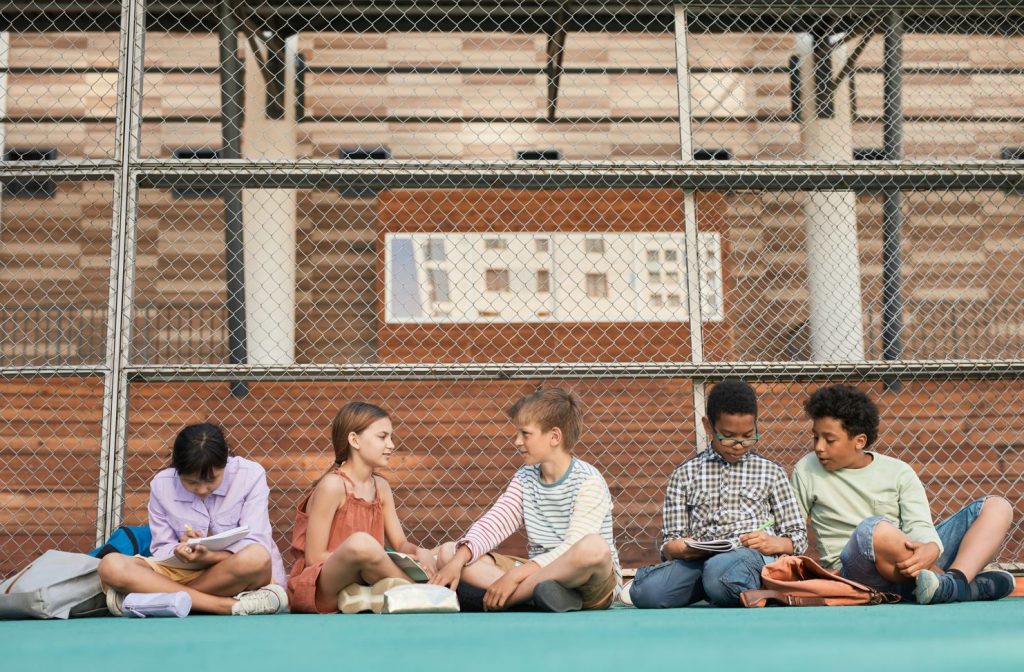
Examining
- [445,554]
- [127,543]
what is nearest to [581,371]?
[445,554]

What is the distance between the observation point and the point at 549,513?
11.9 ft

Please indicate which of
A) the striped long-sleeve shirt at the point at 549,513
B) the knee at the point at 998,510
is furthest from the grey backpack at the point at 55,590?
the knee at the point at 998,510

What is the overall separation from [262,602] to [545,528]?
3.35 feet

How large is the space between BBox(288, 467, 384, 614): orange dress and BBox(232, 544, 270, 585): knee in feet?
0.39

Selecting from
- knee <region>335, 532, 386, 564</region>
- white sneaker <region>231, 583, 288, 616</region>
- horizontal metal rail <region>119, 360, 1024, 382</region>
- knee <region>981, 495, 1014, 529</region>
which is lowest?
white sneaker <region>231, 583, 288, 616</region>

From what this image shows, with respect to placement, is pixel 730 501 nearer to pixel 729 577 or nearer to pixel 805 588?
pixel 729 577

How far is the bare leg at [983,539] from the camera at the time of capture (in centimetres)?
339

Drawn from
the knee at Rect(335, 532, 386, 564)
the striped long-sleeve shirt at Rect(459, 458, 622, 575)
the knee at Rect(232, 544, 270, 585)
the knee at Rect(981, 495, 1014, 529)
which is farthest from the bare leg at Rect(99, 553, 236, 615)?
the knee at Rect(981, 495, 1014, 529)

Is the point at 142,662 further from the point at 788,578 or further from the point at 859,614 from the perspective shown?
the point at 788,578

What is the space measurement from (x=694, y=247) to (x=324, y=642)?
2.49m

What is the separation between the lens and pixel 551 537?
360 centimetres

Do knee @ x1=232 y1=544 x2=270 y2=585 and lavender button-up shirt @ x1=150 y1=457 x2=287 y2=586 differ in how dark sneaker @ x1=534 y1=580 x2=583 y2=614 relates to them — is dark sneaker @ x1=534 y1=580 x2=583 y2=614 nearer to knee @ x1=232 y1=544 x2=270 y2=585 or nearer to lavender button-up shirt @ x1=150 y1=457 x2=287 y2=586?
knee @ x1=232 y1=544 x2=270 y2=585

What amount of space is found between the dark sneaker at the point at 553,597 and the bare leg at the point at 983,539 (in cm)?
134

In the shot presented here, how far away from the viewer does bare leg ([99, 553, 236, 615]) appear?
3.31m
